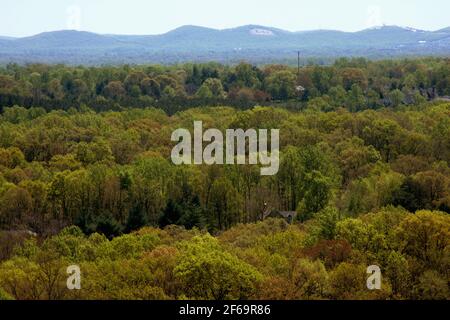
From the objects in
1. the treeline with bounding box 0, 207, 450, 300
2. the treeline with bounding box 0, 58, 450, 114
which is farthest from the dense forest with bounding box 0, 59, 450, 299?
the treeline with bounding box 0, 58, 450, 114

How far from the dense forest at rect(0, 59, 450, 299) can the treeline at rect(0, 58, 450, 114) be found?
3.04 feet

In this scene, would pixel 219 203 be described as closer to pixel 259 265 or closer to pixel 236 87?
pixel 259 265

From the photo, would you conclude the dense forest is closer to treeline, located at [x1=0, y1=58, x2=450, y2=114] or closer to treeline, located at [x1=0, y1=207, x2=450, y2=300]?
treeline, located at [x1=0, y1=207, x2=450, y2=300]

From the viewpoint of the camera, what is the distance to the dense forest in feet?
89.9

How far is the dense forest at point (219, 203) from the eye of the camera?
89.9 ft

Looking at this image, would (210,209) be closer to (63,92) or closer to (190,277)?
(190,277)

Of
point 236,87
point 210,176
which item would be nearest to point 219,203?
point 210,176

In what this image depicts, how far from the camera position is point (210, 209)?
48.4m

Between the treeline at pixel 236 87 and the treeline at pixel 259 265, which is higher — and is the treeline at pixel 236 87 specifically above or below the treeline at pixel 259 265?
below

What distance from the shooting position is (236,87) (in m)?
116

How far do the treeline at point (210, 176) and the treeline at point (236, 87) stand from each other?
76.1ft

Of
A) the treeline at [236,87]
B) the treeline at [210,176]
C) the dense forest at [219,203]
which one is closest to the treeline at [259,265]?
the dense forest at [219,203]

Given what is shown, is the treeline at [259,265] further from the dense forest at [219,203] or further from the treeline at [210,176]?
the treeline at [210,176]
